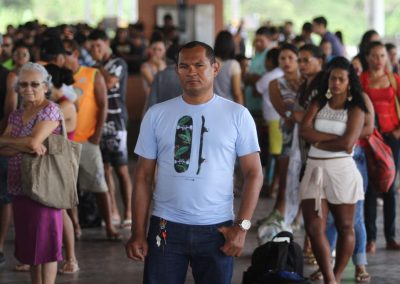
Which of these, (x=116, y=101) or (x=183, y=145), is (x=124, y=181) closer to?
(x=116, y=101)

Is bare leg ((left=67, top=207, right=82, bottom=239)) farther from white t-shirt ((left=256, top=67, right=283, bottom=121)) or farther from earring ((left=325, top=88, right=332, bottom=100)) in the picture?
earring ((left=325, top=88, right=332, bottom=100))

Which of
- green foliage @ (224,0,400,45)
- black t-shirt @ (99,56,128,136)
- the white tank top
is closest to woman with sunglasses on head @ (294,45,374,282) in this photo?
the white tank top

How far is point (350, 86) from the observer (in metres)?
7.03

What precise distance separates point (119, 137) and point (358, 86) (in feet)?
10.4


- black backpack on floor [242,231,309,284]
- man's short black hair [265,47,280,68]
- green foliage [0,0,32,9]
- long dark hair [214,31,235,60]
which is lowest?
black backpack on floor [242,231,309,284]

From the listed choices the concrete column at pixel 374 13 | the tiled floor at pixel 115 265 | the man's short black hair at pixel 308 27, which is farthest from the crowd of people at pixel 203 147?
the concrete column at pixel 374 13

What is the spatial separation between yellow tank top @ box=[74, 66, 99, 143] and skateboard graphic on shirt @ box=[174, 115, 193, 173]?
3922 mm

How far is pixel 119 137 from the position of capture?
9.57 m

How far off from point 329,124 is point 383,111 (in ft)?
5.75

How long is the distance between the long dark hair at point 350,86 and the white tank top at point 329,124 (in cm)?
6

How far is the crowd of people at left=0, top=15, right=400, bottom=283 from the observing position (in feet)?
15.7

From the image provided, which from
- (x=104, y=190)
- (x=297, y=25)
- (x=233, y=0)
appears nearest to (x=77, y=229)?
(x=104, y=190)

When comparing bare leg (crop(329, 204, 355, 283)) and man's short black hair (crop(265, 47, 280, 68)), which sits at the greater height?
man's short black hair (crop(265, 47, 280, 68))

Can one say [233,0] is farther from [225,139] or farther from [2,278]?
[225,139]
